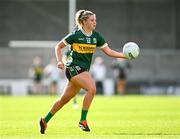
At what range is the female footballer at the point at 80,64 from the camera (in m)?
12.2

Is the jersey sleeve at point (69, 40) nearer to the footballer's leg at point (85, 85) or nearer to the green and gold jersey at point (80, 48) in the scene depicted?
the green and gold jersey at point (80, 48)

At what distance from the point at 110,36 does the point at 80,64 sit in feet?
107

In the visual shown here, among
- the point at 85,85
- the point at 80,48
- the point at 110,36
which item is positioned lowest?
the point at 110,36

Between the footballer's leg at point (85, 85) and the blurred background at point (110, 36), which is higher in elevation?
the footballer's leg at point (85, 85)

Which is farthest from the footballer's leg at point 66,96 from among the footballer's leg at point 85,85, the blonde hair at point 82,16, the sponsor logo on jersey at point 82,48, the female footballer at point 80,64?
the blonde hair at point 82,16

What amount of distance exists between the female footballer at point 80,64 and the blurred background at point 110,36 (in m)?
28.5

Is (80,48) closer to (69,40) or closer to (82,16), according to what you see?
(69,40)

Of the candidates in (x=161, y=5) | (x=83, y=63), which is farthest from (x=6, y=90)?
(x=83, y=63)

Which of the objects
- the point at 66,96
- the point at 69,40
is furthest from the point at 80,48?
the point at 66,96

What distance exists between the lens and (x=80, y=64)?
1230 cm

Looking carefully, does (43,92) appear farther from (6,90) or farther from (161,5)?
(161,5)

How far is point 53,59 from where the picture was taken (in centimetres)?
4009

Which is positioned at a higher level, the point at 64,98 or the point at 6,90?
the point at 64,98

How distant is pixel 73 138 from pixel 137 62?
1257 inches
